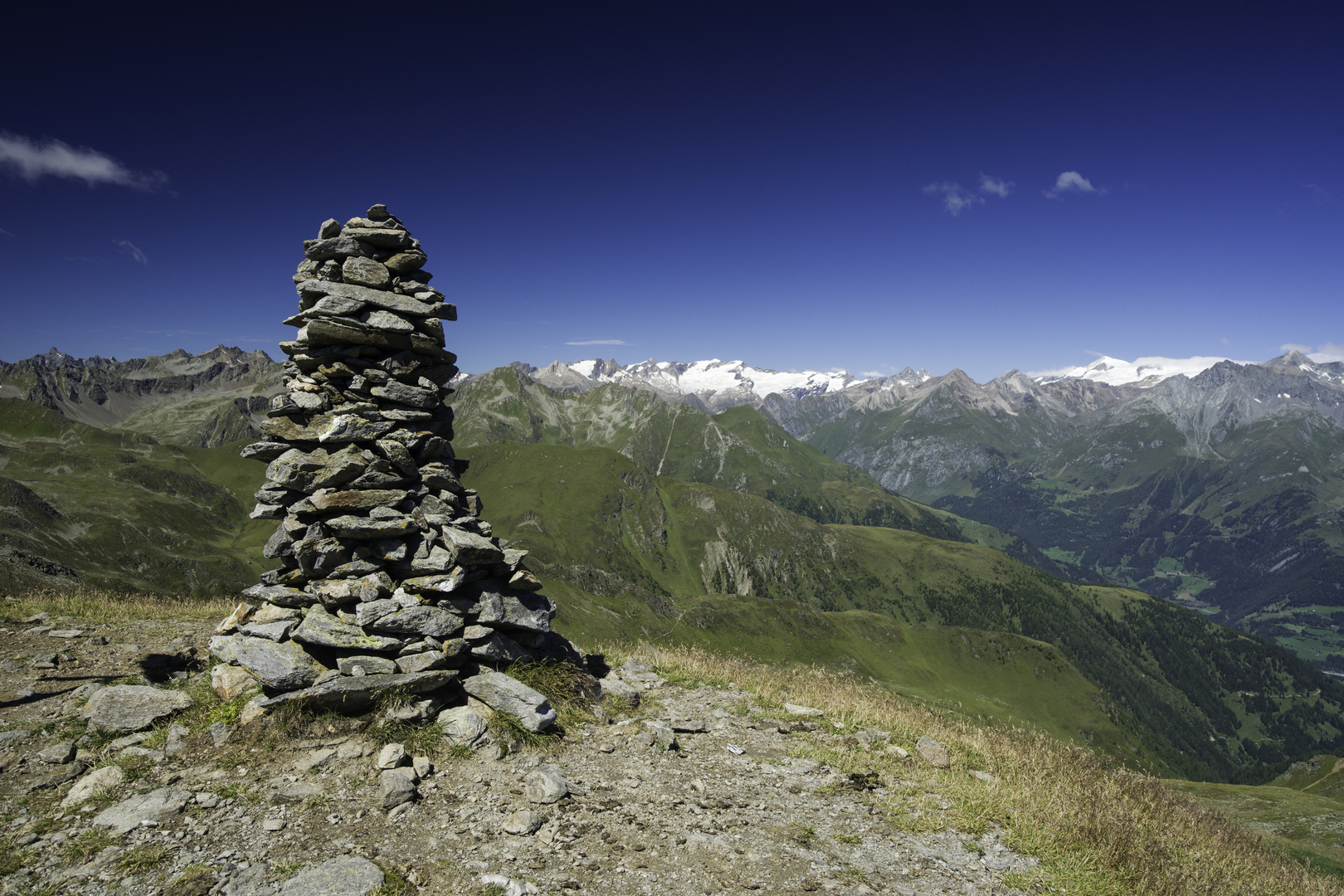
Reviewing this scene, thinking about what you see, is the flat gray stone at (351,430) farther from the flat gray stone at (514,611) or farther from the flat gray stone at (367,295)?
the flat gray stone at (514,611)

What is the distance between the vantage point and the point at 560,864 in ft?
26.0

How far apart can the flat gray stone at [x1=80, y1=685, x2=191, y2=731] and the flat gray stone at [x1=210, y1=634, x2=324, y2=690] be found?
1.06m

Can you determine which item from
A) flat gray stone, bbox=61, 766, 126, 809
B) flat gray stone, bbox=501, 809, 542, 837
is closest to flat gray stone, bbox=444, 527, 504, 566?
flat gray stone, bbox=501, 809, 542, 837

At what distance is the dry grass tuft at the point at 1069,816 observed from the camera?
903 cm

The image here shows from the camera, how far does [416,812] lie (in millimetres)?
8867

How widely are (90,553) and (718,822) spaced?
17045cm

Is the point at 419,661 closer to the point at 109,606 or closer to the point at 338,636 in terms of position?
the point at 338,636

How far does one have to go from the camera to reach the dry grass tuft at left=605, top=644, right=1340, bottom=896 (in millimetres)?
9031

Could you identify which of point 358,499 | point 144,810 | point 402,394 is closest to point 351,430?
point 402,394

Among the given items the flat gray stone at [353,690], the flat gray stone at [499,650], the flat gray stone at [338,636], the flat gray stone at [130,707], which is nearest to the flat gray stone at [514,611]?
the flat gray stone at [499,650]

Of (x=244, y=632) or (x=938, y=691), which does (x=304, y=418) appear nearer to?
(x=244, y=632)

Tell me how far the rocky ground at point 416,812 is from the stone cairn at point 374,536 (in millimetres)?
884

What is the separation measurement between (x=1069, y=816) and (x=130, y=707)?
676 inches

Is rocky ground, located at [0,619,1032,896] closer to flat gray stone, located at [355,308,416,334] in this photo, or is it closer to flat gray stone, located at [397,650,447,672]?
flat gray stone, located at [397,650,447,672]
